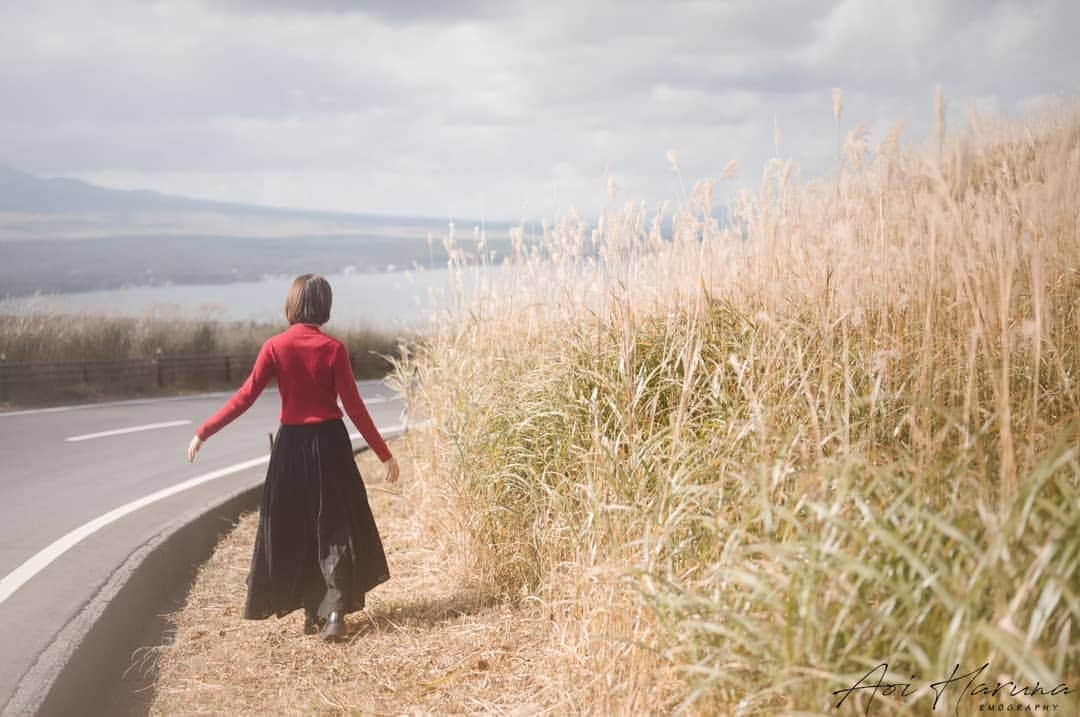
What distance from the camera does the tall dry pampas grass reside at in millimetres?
2387

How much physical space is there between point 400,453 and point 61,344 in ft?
29.5

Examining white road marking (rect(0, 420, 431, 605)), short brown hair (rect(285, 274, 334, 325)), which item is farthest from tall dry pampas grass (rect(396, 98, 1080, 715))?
white road marking (rect(0, 420, 431, 605))

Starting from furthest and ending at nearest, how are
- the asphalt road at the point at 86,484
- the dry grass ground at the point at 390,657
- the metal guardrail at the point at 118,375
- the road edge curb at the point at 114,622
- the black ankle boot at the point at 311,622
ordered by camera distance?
the metal guardrail at the point at 118,375 → the asphalt road at the point at 86,484 → the black ankle boot at the point at 311,622 → the dry grass ground at the point at 390,657 → the road edge curb at the point at 114,622

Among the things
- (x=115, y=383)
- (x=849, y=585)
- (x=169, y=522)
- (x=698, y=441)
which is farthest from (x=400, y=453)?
(x=115, y=383)

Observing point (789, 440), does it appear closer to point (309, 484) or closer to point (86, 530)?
point (309, 484)

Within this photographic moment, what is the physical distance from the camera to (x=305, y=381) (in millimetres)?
4402

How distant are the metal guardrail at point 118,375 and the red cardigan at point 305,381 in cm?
1035

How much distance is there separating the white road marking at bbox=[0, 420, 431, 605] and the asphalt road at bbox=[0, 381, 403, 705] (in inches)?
0.8

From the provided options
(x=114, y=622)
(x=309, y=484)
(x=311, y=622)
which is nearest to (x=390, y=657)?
(x=311, y=622)

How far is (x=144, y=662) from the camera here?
4.17 metres

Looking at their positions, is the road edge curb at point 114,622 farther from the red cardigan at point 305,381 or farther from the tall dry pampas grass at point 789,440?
the tall dry pampas grass at point 789,440

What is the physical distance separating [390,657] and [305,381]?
53.3 inches

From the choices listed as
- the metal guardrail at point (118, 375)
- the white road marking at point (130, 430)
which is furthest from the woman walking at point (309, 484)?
the metal guardrail at point (118, 375)

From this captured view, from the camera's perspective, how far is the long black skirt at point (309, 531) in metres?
4.40
